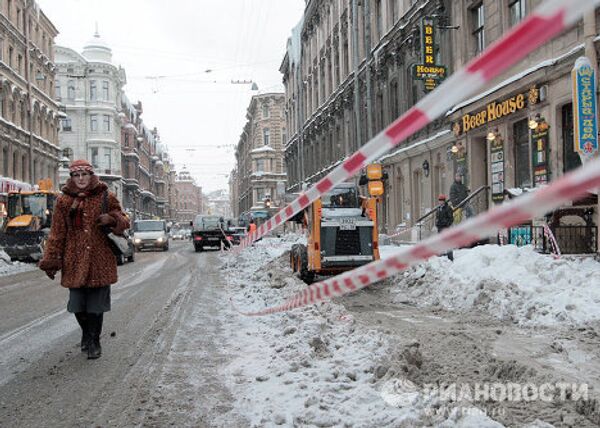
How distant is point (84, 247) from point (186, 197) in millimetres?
162363

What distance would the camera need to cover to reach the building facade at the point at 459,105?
42.4ft

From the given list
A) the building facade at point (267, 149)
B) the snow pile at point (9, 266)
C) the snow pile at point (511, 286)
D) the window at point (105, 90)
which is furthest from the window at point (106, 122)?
the snow pile at point (511, 286)

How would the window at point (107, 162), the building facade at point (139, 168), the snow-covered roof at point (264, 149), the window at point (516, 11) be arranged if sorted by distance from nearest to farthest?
the window at point (516, 11) → the window at point (107, 162) → the building facade at point (139, 168) → the snow-covered roof at point (264, 149)

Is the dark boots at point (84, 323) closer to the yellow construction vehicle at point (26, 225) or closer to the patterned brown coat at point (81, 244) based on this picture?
the patterned brown coat at point (81, 244)

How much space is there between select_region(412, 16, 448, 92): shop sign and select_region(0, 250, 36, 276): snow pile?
15384 millimetres

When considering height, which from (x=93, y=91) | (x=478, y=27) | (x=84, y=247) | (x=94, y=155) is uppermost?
(x=93, y=91)

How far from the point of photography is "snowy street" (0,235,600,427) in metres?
3.46

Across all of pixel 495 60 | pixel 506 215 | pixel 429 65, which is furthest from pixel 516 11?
pixel 506 215

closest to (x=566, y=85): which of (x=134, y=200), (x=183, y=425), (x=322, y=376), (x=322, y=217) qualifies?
(x=322, y=217)

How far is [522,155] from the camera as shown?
1501 centimetres

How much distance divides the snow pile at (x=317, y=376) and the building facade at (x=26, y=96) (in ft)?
102

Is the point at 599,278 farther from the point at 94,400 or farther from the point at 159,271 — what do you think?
the point at 159,271

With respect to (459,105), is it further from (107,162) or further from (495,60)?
(107,162)

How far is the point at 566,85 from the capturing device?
12430mm
